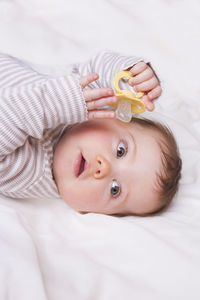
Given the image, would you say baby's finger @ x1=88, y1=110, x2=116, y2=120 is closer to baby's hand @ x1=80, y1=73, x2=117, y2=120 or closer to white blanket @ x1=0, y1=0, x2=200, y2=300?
baby's hand @ x1=80, y1=73, x2=117, y2=120

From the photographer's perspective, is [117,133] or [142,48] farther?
[142,48]

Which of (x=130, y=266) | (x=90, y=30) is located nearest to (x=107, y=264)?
(x=130, y=266)

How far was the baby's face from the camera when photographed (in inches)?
45.6

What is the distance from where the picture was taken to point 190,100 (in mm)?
1565

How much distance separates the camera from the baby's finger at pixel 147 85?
1259 mm

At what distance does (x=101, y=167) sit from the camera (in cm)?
113

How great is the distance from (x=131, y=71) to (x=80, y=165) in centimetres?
35

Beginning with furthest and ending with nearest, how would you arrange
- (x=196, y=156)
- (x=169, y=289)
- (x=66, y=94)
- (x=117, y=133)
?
(x=196, y=156)
(x=117, y=133)
(x=66, y=94)
(x=169, y=289)

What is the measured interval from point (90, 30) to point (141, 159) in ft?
2.61

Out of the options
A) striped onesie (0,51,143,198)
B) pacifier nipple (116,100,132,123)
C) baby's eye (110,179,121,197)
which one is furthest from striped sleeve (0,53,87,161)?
baby's eye (110,179,121,197)

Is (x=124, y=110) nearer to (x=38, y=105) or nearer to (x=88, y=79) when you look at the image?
(x=88, y=79)

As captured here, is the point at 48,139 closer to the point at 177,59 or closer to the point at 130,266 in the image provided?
the point at 130,266

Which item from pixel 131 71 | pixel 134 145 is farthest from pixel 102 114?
pixel 131 71

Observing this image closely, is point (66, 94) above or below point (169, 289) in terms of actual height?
above
